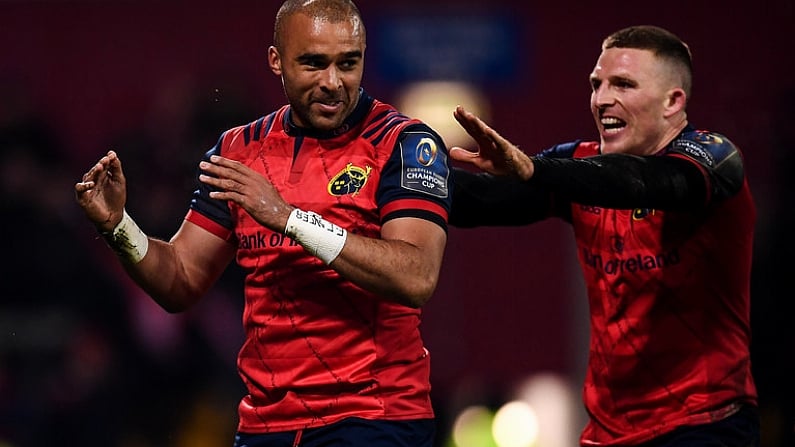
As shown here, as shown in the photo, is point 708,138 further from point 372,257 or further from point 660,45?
point 372,257

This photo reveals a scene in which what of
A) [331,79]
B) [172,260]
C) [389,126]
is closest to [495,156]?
[389,126]

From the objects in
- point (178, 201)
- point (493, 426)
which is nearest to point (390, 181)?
point (178, 201)

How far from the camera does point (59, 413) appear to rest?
7.80m

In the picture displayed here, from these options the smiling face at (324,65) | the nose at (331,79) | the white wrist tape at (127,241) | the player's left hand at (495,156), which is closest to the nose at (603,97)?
the player's left hand at (495,156)

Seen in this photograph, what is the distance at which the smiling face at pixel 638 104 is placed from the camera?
16.1ft

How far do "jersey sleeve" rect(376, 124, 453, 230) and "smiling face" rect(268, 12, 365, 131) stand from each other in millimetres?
229

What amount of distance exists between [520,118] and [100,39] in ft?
11.9

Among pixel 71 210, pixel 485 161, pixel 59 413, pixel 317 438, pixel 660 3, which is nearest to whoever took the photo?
pixel 317 438

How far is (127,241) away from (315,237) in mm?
772

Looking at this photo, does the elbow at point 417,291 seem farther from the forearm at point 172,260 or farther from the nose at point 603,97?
the nose at point 603,97

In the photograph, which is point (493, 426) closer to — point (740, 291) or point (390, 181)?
point (740, 291)

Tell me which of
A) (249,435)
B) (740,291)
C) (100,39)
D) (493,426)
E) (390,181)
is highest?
(100,39)

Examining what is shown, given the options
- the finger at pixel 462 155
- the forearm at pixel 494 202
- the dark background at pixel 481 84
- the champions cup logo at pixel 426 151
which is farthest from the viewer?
the dark background at pixel 481 84

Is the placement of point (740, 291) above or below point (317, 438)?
above
